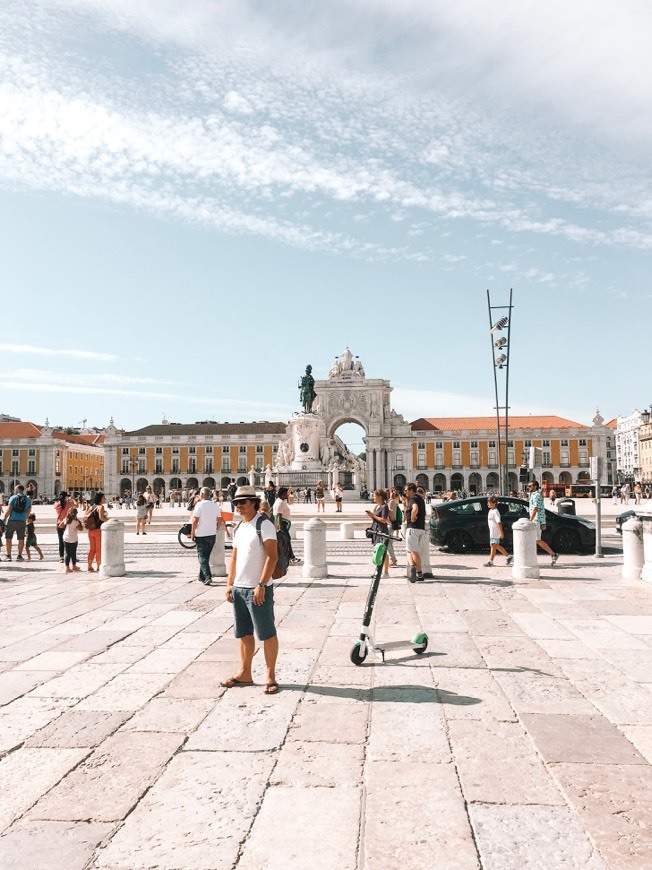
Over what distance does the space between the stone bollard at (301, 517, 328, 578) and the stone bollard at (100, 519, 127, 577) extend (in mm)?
3112

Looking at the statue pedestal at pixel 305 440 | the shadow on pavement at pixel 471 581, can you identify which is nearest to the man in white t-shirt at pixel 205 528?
the shadow on pavement at pixel 471 581

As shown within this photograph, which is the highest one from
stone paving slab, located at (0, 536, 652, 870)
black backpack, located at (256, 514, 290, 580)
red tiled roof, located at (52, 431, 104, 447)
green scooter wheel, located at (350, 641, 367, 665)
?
red tiled roof, located at (52, 431, 104, 447)

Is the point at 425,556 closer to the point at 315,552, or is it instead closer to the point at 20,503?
the point at 315,552

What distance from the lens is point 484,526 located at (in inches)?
583

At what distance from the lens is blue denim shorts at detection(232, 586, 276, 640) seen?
5188mm

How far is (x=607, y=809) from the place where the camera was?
332cm

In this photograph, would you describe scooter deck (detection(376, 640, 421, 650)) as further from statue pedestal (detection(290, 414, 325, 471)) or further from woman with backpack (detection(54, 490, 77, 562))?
statue pedestal (detection(290, 414, 325, 471))

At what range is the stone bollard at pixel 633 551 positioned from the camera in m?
10.9

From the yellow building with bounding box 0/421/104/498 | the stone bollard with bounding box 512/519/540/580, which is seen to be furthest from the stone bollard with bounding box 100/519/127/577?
the yellow building with bounding box 0/421/104/498

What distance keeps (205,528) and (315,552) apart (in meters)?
2.04

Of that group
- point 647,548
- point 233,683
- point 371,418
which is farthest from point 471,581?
point 371,418

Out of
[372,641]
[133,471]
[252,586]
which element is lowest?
[372,641]

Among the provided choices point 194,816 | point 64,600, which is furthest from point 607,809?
point 64,600

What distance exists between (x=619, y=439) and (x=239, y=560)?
132208 mm
